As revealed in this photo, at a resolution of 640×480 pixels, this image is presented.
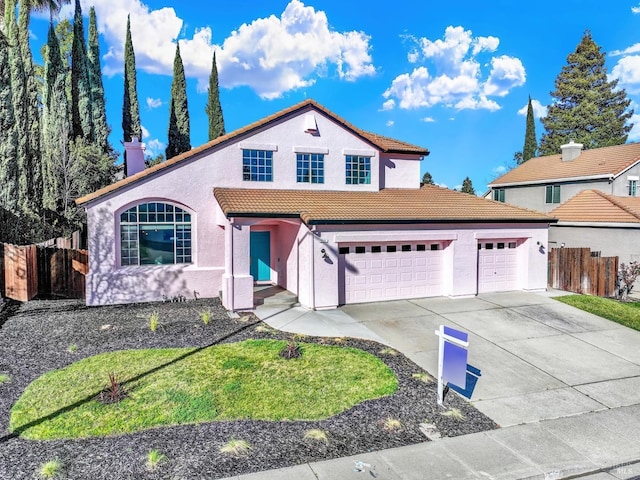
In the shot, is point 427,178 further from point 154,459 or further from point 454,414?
point 154,459

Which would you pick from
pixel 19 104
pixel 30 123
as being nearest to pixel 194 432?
pixel 19 104

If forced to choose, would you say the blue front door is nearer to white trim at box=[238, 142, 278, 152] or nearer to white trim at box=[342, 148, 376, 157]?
white trim at box=[238, 142, 278, 152]

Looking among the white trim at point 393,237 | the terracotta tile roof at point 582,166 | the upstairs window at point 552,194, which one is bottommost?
the white trim at point 393,237

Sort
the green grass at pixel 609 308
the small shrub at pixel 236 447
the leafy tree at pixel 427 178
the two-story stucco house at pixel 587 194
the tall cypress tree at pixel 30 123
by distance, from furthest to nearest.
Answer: the leafy tree at pixel 427 178 < the tall cypress tree at pixel 30 123 < the two-story stucco house at pixel 587 194 < the green grass at pixel 609 308 < the small shrub at pixel 236 447

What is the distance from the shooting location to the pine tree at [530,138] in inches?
1730

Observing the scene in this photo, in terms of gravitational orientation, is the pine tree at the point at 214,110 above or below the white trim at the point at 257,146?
above

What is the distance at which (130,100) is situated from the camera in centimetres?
3347

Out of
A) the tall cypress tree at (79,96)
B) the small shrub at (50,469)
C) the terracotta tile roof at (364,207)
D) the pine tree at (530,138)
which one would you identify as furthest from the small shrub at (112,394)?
the pine tree at (530,138)

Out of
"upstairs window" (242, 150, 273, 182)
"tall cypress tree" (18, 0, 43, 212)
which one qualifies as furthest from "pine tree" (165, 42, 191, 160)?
"upstairs window" (242, 150, 273, 182)

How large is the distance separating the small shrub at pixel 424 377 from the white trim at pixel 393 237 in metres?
5.93

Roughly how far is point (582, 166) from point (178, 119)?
30.2m

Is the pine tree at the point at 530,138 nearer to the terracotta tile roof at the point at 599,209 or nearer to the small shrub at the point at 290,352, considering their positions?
the terracotta tile roof at the point at 599,209

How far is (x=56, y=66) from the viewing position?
88.6 ft

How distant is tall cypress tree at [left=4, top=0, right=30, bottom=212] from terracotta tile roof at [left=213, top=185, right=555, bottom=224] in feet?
48.0
